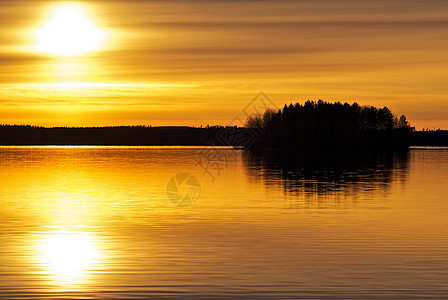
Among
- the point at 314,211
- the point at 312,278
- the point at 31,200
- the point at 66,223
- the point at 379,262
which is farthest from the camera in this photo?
the point at 31,200

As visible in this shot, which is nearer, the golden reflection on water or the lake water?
the lake water

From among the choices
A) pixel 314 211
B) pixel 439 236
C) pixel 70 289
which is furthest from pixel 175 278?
pixel 314 211

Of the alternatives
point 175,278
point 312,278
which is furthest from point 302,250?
point 175,278

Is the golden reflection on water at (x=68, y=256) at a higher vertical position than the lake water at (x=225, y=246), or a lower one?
higher

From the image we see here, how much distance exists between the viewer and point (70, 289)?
20766 mm

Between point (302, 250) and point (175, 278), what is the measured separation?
737 cm

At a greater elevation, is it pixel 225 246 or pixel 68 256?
pixel 68 256

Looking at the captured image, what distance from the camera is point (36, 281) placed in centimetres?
2180

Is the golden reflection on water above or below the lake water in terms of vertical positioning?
above

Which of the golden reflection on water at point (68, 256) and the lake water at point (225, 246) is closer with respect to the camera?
the lake water at point (225, 246)

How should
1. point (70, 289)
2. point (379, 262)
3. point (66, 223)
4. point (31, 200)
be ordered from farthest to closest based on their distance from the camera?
point (31, 200)
point (66, 223)
point (379, 262)
point (70, 289)

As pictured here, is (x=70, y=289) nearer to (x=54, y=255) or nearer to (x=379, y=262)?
(x=54, y=255)

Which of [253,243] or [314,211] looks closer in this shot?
[253,243]

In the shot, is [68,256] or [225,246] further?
[225,246]
